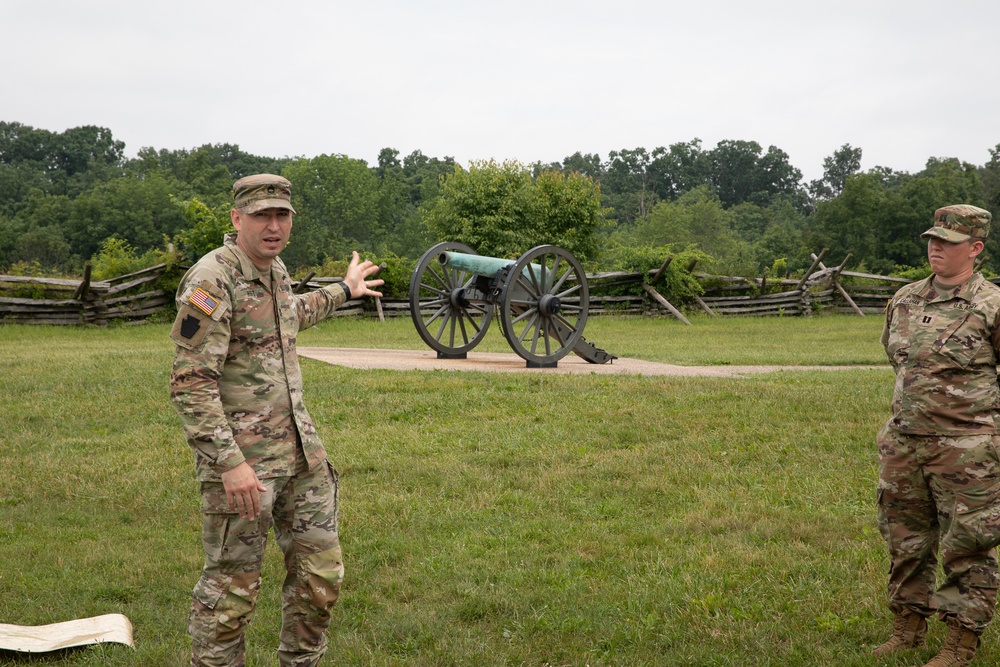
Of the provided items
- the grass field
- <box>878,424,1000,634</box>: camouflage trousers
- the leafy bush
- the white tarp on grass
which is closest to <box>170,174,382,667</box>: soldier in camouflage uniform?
the grass field

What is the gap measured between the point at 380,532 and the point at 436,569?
78cm

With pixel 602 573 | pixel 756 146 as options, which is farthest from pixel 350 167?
pixel 602 573

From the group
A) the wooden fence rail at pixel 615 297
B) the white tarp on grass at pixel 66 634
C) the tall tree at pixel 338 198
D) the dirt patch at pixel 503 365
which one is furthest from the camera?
the tall tree at pixel 338 198

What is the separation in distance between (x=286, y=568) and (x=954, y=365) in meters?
2.75

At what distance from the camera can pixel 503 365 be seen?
1362cm

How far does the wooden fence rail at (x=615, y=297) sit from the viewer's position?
20.8m

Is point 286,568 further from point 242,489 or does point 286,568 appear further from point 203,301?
point 203,301

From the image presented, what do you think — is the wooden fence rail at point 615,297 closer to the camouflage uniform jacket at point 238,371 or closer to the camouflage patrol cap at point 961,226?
the camouflage uniform jacket at point 238,371

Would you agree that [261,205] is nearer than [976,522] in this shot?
Yes

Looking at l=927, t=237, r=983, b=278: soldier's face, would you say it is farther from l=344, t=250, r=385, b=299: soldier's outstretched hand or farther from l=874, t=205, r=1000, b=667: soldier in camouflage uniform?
l=344, t=250, r=385, b=299: soldier's outstretched hand

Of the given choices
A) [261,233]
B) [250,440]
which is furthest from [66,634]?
[261,233]

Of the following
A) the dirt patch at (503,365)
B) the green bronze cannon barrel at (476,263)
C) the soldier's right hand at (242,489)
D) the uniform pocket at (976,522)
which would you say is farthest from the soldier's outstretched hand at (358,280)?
the green bronze cannon barrel at (476,263)

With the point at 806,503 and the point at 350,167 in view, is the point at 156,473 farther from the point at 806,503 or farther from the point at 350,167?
the point at 350,167

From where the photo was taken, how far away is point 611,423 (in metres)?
8.89
